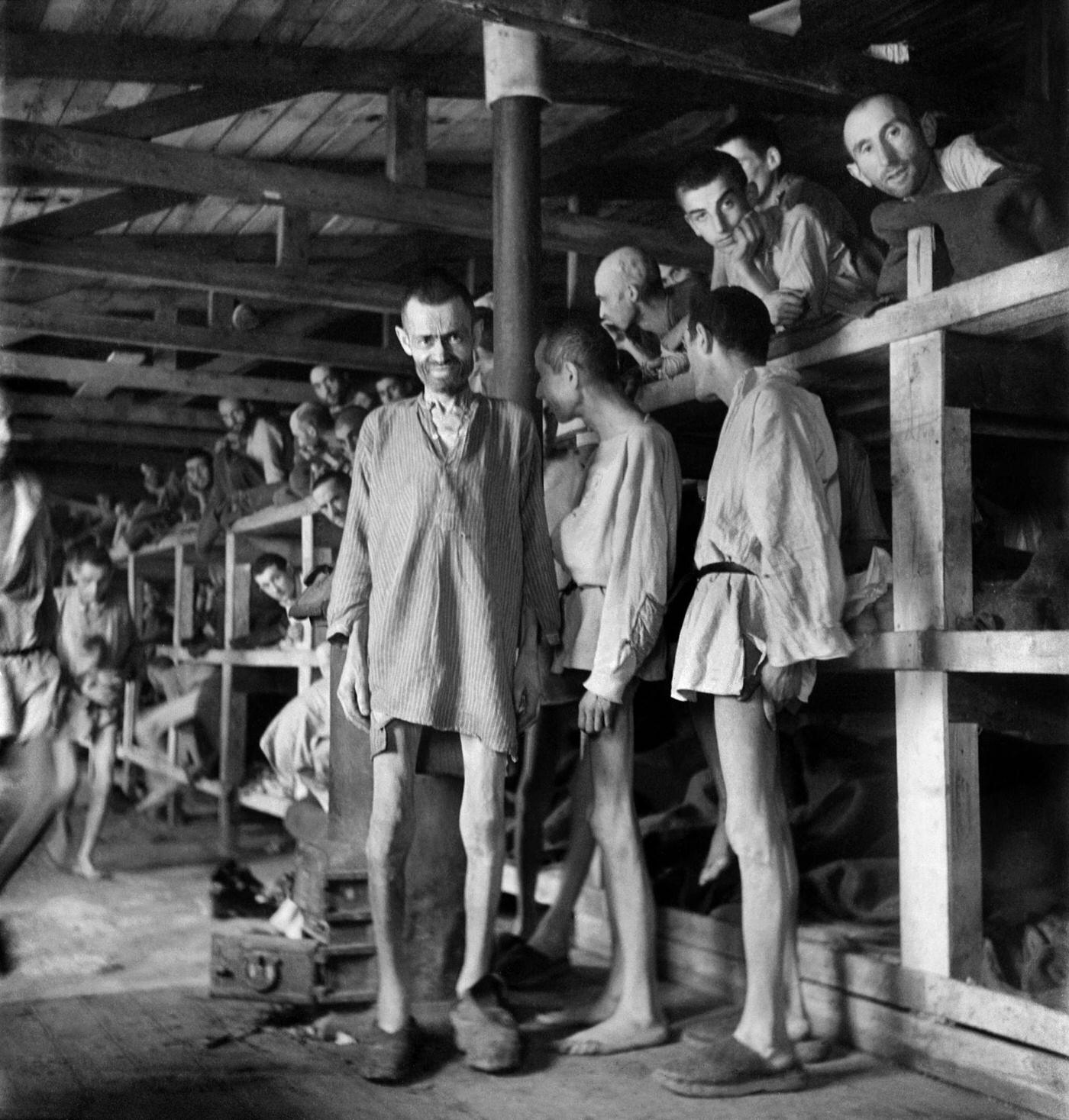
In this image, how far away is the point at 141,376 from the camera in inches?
400

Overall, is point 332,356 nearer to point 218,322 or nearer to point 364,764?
point 218,322

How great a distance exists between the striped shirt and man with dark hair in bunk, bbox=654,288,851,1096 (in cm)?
48

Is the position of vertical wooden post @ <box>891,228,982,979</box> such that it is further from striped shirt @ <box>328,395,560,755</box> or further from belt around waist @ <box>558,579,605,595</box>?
striped shirt @ <box>328,395,560,755</box>

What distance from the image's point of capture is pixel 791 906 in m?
3.46

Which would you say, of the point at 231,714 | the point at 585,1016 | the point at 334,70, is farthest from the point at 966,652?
the point at 231,714

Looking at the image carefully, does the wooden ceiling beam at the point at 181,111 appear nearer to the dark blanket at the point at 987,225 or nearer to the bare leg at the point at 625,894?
the dark blanket at the point at 987,225

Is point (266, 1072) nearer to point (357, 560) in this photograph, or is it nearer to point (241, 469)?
point (357, 560)

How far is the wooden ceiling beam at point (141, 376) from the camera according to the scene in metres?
10.0

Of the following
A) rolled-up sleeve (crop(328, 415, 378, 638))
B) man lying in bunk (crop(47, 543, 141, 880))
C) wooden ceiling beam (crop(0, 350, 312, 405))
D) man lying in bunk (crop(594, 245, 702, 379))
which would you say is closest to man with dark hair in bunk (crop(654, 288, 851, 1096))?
rolled-up sleeve (crop(328, 415, 378, 638))

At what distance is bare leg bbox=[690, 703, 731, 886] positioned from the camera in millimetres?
4266

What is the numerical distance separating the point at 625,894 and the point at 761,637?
0.89 metres

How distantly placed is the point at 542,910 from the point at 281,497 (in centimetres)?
418

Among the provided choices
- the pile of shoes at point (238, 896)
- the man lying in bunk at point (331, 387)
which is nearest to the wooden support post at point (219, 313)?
the man lying in bunk at point (331, 387)

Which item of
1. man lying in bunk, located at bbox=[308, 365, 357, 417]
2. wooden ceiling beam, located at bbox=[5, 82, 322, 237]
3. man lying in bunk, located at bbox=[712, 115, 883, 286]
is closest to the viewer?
man lying in bunk, located at bbox=[712, 115, 883, 286]
